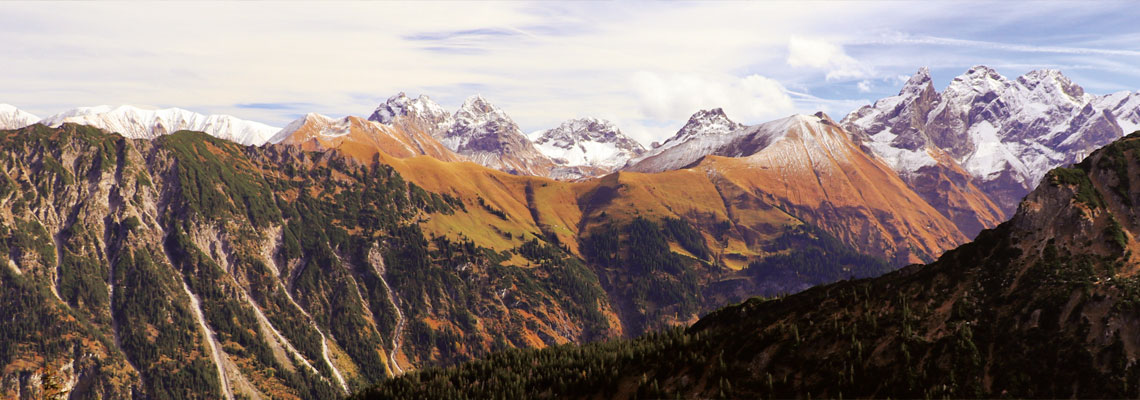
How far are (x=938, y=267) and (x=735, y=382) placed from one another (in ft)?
125

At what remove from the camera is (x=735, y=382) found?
116812 millimetres

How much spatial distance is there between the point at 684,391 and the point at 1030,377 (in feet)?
168

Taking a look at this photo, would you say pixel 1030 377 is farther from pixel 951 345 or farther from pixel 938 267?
pixel 938 267

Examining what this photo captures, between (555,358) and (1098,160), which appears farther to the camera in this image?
(555,358)

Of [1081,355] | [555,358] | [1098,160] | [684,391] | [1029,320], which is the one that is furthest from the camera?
[555,358]

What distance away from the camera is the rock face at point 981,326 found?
88625 mm

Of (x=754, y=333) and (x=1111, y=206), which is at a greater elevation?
(x=1111, y=206)

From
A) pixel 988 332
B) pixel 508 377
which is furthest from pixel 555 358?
pixel 988 332

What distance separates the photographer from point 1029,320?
314 feet

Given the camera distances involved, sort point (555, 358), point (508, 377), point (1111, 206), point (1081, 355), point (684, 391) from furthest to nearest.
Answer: point (555, 358) → point (508, 377) → point (684, 391) → point (1111, 206) → point (1081, 355)

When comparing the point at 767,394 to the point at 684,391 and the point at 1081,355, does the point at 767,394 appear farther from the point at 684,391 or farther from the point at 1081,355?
the point at 1081,355

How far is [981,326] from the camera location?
99125 mm

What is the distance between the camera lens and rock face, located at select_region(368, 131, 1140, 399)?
88.6 m

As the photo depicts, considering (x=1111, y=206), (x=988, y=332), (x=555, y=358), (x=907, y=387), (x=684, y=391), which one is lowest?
(x=555, y=358)
